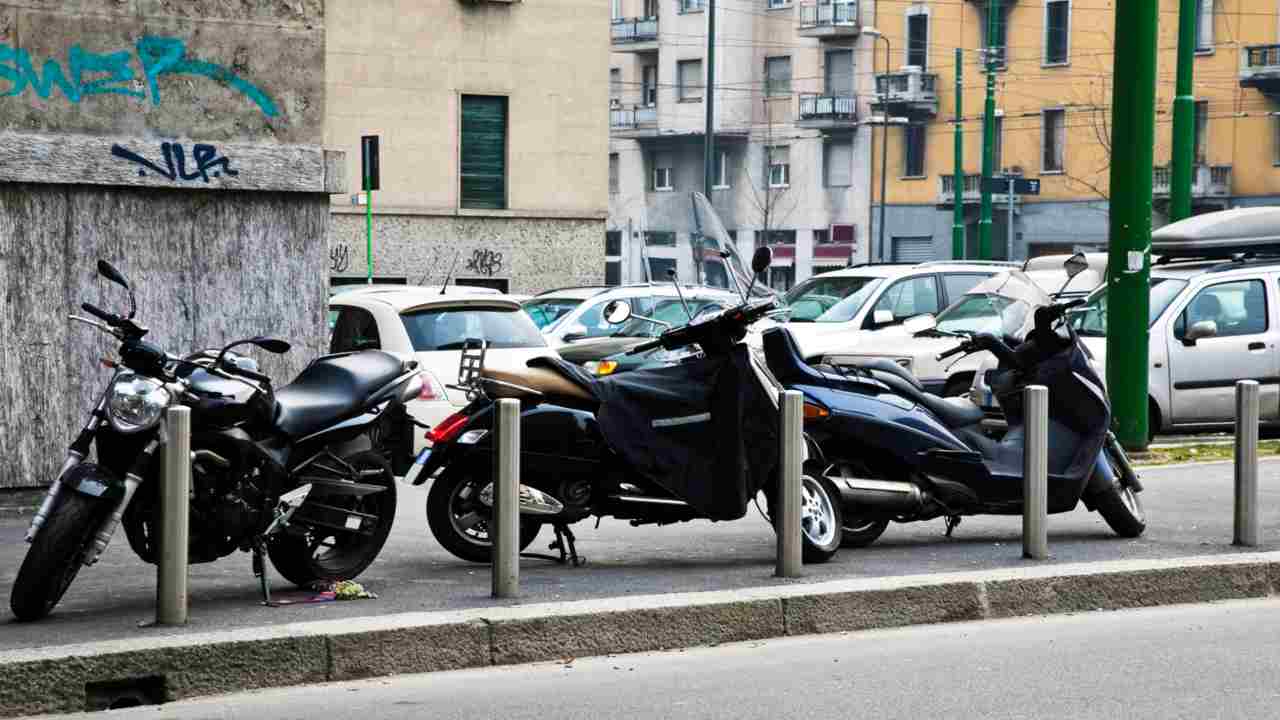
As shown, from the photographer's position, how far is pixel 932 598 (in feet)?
26.1

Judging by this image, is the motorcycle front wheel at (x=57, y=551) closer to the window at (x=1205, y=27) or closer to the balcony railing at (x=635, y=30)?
the window at (x=1205, y=27)

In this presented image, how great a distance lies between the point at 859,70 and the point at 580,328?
49044 millimetres

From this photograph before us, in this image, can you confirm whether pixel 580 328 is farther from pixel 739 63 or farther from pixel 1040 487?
pixel 739 63

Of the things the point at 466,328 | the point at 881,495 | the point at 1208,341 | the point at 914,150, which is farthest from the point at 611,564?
the point at 914,150

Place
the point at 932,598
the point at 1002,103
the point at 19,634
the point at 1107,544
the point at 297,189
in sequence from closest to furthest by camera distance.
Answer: the point at 19,634, the point at 932,598, the point at 1107,544, the point at 297,189, the point at 1002,103

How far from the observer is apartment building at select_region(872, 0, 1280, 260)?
5434 cm

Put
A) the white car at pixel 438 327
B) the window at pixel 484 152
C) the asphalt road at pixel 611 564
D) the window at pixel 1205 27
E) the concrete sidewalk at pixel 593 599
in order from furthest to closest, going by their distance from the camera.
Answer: the window at pixel 1205 27, the window at pixel 484 152, the white car at pixel 438 327, the asphalt road at pixel 611 564, the concrete sidewalk at pixel 593 599

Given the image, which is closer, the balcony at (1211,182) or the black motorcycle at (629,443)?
the black motorcycle at (629,443)

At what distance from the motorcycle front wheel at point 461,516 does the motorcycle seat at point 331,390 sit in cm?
87

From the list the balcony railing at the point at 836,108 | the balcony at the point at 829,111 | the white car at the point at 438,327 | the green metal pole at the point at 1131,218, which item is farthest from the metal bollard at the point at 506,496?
the balcony railing at the point at 836,108

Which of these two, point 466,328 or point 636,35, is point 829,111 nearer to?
point 636,35

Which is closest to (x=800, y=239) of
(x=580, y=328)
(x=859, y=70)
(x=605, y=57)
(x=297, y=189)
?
(x=859, y=70)

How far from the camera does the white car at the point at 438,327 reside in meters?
13.9

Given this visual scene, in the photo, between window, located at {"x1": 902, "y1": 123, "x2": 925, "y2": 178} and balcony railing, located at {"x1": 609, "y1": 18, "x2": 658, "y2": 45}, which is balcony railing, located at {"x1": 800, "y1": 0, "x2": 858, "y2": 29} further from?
balcony railing, located at {"x1": 609, "y1": 18, "x2": 658, "y2": 45}
